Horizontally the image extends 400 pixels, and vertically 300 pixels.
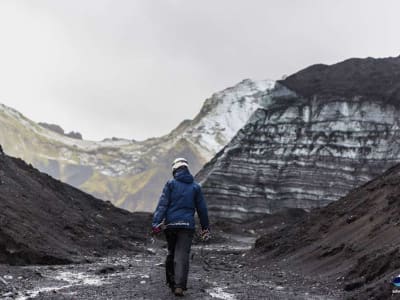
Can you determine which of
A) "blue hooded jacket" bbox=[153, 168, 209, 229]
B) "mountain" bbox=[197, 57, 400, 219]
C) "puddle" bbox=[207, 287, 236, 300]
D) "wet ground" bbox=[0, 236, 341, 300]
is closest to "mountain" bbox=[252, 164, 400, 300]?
"wet ground" bbox=[0, 236, 341, 300]

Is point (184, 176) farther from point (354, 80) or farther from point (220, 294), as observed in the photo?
point (354, 80)

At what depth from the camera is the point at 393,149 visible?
78625 mm

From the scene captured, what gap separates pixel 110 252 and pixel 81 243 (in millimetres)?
1603

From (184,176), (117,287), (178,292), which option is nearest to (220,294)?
(178,292)

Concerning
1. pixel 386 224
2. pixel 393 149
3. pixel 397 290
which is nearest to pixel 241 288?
pixel 397 290

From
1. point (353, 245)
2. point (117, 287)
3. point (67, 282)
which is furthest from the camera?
point (353, 245)

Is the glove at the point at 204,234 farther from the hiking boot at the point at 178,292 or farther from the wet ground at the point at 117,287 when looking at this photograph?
the hiking boot at the point at 178,292

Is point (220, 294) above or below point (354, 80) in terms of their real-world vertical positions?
below

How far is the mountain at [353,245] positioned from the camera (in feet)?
41.2

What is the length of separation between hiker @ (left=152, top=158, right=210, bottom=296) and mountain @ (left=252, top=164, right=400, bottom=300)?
3256 millimetres

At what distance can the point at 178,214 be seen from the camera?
421 inches

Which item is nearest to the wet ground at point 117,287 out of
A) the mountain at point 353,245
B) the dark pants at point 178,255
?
the dark pants at point 178,255

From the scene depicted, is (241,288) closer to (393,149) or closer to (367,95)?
(393,149)

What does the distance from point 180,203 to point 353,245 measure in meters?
9.01
